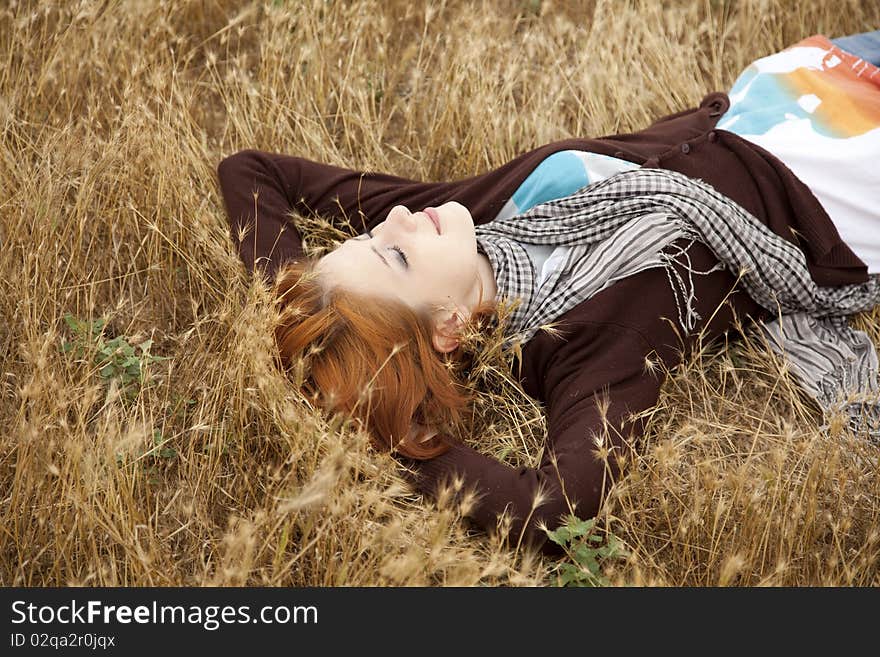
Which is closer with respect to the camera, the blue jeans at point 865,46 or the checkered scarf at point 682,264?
the checkered scarf at point 682,264

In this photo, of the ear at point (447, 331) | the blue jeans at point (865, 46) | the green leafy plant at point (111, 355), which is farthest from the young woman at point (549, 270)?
the green leafy plant at point (111, 355)

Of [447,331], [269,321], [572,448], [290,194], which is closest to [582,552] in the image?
[572,448]

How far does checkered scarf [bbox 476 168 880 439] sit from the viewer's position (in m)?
2.61

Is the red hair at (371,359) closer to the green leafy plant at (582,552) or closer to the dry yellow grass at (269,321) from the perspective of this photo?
Answer: the dry yellow grass at (269,321)

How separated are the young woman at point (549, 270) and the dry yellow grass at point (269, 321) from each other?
0.43 feet

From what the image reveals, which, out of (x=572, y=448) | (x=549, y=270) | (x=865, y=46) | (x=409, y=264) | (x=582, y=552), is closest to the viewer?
(x=582, y=552)

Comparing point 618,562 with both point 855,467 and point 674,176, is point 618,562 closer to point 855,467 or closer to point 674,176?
point 855,467

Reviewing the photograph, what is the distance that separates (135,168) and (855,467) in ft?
8.08

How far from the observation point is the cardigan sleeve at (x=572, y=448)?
2.28 meters

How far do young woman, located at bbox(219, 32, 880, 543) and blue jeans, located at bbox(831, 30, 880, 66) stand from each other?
11cm

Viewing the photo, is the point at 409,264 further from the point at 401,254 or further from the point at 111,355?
the point at 111,355

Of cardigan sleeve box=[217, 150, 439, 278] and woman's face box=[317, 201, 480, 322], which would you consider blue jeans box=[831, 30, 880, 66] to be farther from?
woman's face box=[317, 201, 480, 322]

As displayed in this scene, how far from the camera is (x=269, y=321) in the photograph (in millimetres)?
2348

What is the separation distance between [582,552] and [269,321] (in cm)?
103
